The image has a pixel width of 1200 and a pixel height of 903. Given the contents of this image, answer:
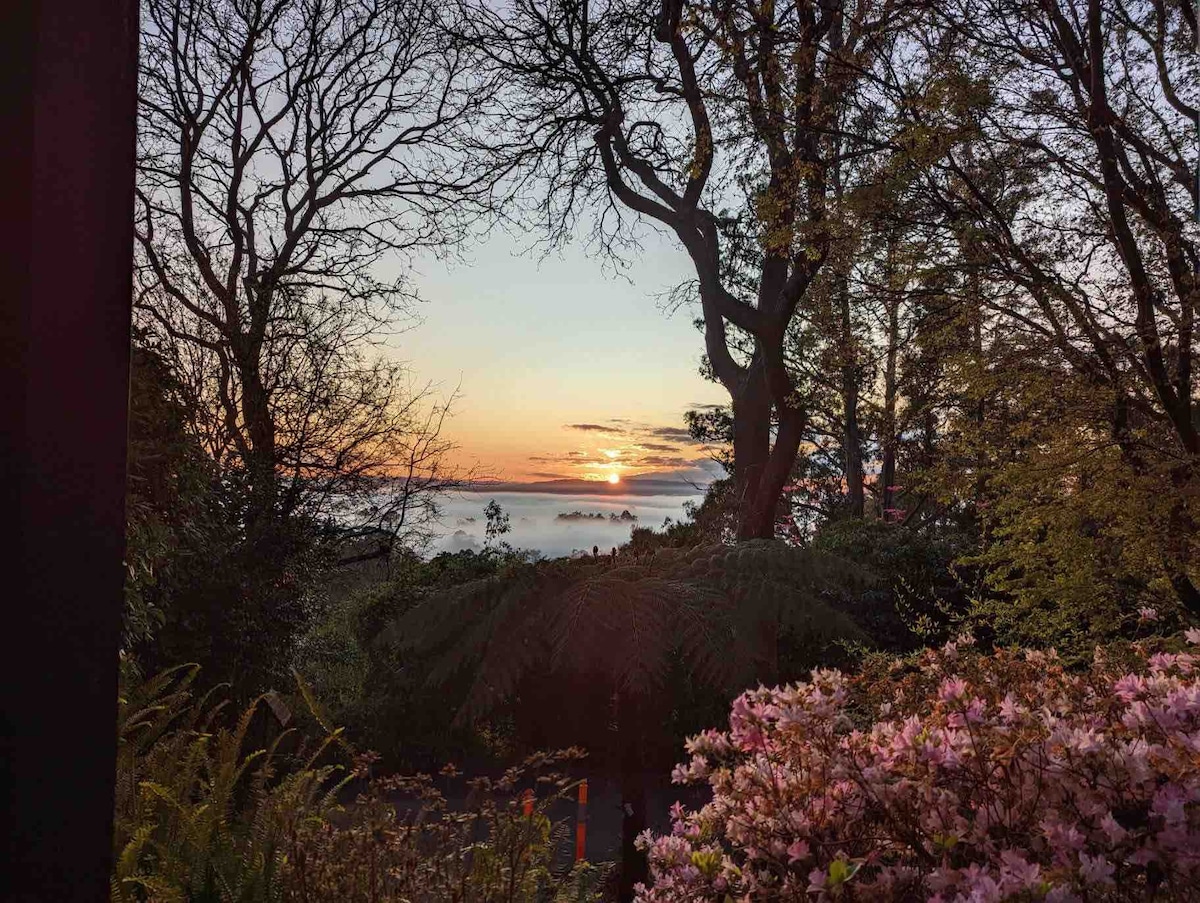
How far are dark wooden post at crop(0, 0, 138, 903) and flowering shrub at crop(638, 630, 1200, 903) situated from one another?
1120 millimetres

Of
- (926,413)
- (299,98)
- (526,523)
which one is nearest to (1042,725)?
(526,523)

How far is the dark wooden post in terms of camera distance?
2.80 ft

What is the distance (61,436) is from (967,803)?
5.60 ft

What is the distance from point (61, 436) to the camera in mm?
880

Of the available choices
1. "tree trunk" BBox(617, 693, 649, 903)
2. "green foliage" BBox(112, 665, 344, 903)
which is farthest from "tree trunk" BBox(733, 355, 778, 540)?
"green foliage" BBox(112, 665, 344, 903)

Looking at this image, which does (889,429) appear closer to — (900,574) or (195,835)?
(900,574)

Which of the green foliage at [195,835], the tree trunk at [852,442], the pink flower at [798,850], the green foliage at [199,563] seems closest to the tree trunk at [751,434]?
the tree trunk at [852,442]

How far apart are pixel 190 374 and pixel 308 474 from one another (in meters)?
1.61

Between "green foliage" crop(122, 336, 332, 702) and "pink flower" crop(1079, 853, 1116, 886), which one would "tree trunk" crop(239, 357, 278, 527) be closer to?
"green foliage" crop(122, 336, 332, 702)

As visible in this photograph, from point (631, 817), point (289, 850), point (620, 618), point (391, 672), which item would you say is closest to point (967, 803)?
point (289, 850)

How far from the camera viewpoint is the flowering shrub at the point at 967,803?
5.28 ft

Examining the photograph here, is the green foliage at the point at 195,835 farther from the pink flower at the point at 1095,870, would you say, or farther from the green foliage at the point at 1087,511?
the green foliage at the point at 1087,511

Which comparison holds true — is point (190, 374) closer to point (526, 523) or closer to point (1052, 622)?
point (526, 523)

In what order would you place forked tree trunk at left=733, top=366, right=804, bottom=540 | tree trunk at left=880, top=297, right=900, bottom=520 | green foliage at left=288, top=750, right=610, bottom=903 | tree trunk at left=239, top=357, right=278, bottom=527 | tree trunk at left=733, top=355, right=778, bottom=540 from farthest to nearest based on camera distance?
tree trunk at left=880, top=297, right=900, bottom=520 → tree trunk at left=733, top=355, right=778, bottom=540 → forked tree trunk at left=733, top=366, right=804, bottom=540 → tree trunk at left=239, top=357, right=278, bottom=527 → green foliage at left=288, top=750, right=610, bottom=903
